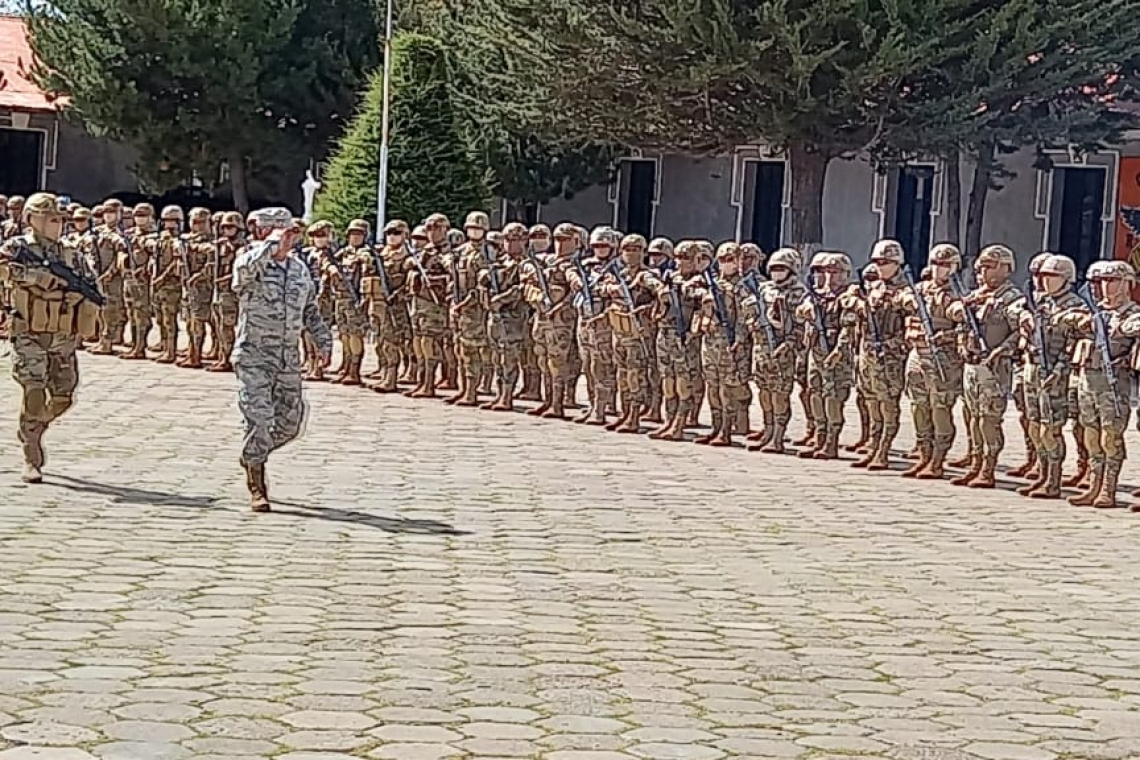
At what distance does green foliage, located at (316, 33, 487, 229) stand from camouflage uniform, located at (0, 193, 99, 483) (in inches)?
552

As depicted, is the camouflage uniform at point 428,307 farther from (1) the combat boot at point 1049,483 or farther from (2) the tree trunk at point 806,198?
(2) the tree trunk at point 806,198

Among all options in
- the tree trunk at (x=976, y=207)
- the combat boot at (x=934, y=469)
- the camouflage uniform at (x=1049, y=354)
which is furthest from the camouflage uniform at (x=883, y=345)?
the tree trunk at (x=976, y=207)

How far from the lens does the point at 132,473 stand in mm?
12375

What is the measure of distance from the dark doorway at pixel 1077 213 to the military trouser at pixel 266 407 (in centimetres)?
1763

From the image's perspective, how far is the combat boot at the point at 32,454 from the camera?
1148 cm

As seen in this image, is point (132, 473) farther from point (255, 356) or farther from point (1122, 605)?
point (1122, 605)

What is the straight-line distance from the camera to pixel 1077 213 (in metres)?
26.6

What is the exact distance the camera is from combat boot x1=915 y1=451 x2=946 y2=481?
1385 cm

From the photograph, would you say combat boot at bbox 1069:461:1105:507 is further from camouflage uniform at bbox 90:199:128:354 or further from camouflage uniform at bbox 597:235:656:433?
camouflage uniform at bbox 90:199:128:354

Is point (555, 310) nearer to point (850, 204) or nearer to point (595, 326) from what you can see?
point (595, 326)

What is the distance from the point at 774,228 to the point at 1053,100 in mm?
8009

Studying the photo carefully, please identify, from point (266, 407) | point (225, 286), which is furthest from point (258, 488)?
point (225, 286)

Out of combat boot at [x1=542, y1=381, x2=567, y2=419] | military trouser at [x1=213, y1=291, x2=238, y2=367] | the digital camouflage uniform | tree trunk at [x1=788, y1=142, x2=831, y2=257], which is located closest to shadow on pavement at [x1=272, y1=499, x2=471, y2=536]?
combat boot at [x1=542, y1=381, x2=567, y2=419]

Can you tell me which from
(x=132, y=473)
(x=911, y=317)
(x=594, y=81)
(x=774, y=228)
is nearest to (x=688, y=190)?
(x=774, y=228)
